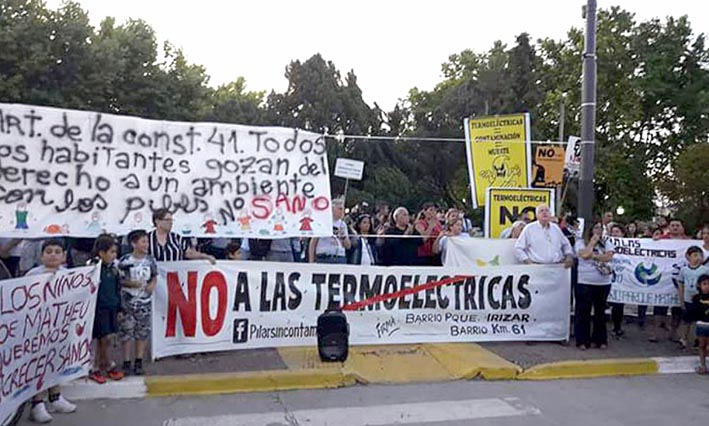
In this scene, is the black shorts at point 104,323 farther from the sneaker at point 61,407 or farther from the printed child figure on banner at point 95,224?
the printed child figure on banner at point 95,224

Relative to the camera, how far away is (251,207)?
26.6 feet

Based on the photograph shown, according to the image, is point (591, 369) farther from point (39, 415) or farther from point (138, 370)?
point (39, 415)

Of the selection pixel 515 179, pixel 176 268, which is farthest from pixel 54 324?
pixel 515 179

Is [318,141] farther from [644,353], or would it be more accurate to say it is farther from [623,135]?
[623,135]

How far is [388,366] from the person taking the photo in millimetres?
7672

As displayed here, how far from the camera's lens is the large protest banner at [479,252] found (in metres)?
9.18

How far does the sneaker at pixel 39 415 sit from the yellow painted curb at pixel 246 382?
1.05 metres

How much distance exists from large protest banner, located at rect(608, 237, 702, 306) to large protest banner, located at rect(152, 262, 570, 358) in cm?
140

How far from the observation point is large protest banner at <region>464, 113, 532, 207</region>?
36.2 ft

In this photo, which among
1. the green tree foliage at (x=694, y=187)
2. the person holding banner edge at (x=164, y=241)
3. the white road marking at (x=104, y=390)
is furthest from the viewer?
the green tree foliage at (x=694, y=187)

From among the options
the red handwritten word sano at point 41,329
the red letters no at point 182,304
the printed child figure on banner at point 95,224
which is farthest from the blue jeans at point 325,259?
the red handwritten word sano at point 41,329

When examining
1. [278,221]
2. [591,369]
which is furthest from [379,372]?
[591,369]

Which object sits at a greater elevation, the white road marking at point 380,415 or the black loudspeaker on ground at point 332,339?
the black loudspeaker on ground at point 332,339

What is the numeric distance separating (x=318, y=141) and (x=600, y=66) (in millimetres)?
34131
